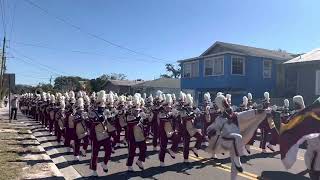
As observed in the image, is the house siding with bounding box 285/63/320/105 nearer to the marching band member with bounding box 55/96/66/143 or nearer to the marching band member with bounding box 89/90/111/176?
the marching band member with bounding box 55/96/66/143

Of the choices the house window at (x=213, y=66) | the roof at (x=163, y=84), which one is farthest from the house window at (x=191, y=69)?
the roof at (x=163, y=84)

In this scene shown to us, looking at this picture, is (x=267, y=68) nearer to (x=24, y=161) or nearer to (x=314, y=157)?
(x=24, y=161)

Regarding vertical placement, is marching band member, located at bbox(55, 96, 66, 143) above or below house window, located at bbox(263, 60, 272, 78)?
below

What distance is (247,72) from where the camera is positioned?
118 ft

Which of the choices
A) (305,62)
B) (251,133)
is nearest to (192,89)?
(305,62)

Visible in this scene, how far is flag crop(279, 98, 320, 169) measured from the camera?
7719mm

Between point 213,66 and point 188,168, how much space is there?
83.3 ft

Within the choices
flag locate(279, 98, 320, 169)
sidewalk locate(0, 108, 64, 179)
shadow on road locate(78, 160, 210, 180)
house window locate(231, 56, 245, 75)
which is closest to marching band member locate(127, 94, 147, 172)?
shadow on road locate(78, 160, 210, 180)

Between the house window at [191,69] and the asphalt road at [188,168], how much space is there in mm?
24494

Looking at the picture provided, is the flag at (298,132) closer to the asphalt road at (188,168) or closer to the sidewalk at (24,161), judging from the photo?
the asphalt road at (188,168)

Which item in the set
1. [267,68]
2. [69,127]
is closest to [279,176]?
[69,127]

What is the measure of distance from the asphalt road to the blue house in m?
20.3

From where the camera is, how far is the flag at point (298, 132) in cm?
772

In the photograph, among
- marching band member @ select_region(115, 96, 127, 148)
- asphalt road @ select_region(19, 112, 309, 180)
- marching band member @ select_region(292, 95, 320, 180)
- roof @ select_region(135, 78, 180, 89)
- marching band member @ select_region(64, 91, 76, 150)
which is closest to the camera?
marching band member @ select_region(292, 95, 320, 180)
